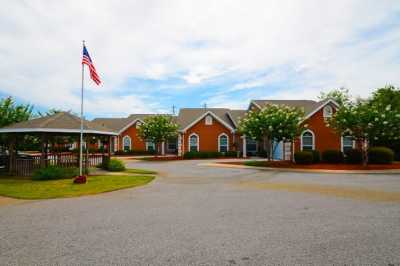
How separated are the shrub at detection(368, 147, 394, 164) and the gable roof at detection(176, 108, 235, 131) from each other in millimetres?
15897

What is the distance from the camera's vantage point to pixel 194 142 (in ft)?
109

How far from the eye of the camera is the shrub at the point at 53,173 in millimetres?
14008

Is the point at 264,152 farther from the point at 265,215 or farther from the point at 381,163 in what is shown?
the point at 265,215

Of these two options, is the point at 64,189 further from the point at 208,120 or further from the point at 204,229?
the point at 208,120

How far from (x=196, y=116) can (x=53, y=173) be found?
23.5 meters

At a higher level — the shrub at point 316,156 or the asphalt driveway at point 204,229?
the shrub at point 316,156

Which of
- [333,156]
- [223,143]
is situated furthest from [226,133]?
[333,156]

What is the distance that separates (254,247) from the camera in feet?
15.8

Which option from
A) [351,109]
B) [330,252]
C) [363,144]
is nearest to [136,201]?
[330,252]

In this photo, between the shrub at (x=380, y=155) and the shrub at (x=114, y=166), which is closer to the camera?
the shrub at (x=114, y=166)

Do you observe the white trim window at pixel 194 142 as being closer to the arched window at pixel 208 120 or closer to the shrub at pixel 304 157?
the arched window at pixel 208 120

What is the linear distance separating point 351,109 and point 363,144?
3.36 metres

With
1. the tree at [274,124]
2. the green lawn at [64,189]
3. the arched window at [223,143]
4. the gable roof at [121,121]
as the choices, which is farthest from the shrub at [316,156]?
the gable roof at [121,121]

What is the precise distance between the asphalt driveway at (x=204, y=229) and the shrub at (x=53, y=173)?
5.86 m
